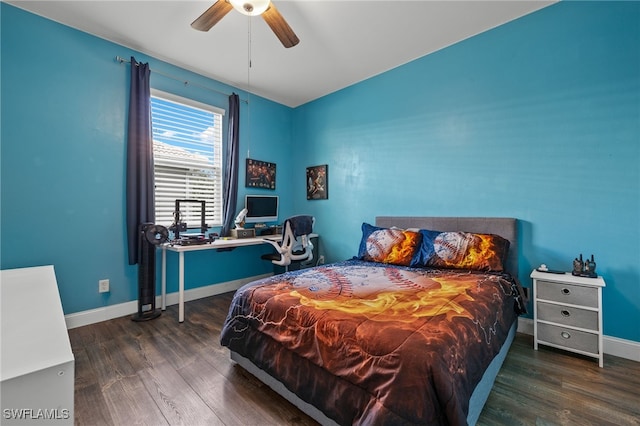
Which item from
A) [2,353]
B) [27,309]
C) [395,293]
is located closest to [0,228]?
[27,309]

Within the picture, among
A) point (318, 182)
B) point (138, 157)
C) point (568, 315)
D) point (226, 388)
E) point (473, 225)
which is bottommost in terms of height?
point (226, 388)

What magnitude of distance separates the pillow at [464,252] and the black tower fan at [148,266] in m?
2.53

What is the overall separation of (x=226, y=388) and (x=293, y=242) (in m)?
1.78

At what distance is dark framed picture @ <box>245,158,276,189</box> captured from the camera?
13.1ft

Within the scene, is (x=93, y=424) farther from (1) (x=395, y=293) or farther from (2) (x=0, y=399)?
(1) (x=395, y=293)

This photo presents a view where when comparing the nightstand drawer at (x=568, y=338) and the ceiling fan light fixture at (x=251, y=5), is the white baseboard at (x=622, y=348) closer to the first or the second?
the nightstand drawer at (x=568, y=338)

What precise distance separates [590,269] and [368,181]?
2264mm

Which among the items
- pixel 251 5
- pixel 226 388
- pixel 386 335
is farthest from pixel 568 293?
pixel 251 5

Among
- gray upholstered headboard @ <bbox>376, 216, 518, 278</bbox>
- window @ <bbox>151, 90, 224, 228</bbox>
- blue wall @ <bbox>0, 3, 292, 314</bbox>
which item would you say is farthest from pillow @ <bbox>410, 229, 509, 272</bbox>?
blue wall @ <bbox>0, 3, 292, 314</bbox>

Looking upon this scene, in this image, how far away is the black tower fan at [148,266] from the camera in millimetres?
2754

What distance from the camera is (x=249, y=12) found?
2.02 metres

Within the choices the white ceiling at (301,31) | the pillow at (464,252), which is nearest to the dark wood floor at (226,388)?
the pillow at (464,252)

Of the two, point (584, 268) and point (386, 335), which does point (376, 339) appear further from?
point (584, 268)

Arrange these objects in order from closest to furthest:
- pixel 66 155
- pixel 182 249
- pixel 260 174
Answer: pixel 66 155 → pixel 182 249 → pixel 260 174
